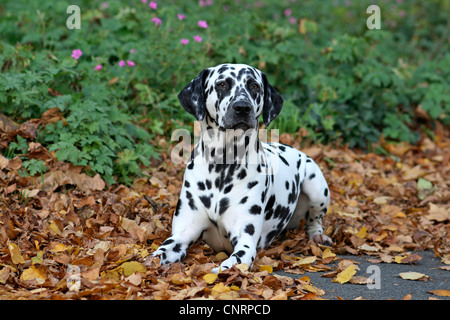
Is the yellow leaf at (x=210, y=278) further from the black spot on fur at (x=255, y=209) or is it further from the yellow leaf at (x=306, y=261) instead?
the yellow leaf at (x=306, y=261)

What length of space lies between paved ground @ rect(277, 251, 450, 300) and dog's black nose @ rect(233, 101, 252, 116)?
1349 millimetres

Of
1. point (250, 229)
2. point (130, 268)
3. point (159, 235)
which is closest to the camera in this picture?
point (130, 268)

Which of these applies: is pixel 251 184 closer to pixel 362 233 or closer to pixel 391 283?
pixel 391 283

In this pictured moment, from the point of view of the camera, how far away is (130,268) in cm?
421

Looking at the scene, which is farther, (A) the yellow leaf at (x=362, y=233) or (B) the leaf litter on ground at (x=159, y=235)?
(A) the yellow leaf at (x=362, y=233)

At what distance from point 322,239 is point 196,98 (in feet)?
6.45

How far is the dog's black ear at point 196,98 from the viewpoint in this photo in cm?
479

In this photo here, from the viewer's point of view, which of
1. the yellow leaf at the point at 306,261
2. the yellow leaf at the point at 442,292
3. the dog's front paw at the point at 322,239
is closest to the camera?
the yellow leaf at the point at 442,292

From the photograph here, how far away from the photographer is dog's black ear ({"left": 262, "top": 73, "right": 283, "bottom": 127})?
498 cm

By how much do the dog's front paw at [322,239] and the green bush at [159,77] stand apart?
86.4 inches

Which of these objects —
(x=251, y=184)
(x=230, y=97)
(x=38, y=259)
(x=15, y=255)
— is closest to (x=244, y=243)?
(x=251, y=184)

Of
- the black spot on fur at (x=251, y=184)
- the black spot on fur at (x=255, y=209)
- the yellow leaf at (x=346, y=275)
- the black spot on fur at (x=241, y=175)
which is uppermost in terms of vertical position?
the black spot on fur at (x=241, y=175)

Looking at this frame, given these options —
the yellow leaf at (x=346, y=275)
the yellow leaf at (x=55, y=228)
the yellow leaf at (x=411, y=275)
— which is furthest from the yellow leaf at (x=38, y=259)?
the yellow leaf at (x=411, y=275)
